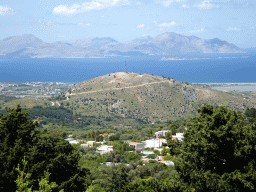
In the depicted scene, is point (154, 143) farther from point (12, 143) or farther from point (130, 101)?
point (130, 101)

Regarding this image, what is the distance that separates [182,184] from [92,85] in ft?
351

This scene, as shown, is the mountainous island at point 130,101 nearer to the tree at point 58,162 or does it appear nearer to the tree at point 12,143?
the tree at point 12,143

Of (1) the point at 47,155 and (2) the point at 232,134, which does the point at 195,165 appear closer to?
(2) the point at 232,134

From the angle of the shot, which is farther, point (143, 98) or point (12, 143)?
point (143, 98)

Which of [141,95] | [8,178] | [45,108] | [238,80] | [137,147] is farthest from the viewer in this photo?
[238,80]

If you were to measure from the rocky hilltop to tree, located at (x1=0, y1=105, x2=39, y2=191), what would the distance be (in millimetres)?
76023

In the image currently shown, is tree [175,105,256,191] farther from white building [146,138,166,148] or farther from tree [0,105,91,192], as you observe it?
white building [146,138,166,148]

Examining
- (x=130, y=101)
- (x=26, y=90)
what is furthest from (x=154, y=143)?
(x=26, y=90)

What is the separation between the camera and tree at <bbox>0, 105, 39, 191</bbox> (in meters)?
12.4

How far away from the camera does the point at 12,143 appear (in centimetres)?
1544

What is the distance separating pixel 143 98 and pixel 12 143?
295ft

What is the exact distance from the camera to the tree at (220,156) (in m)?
11.0

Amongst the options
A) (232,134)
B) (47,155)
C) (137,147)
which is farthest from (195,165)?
(137,147)

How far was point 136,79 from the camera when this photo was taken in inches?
4616
